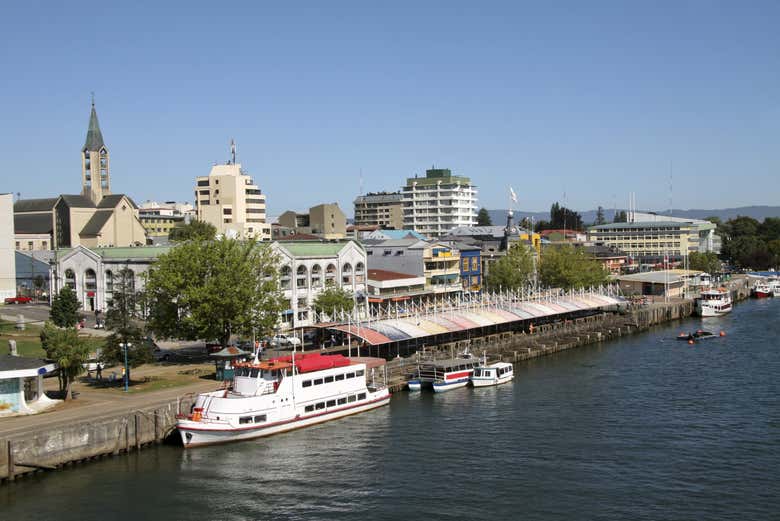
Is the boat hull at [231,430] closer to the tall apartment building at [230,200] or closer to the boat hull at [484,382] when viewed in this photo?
the boat hull at [484,382]

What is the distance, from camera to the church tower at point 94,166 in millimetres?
151750

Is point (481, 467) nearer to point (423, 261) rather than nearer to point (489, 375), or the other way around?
point (489, 375)

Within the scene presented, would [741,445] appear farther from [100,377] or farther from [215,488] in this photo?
[100,377]

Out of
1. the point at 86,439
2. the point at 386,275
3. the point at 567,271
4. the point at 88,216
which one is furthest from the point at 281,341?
the point at 88,216

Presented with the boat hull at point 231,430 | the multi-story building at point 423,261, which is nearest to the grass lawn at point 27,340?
the boat hull at point 231,430

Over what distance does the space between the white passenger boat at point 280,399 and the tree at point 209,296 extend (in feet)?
33.9

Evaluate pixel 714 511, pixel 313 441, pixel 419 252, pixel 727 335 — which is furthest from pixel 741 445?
pixel 419 252

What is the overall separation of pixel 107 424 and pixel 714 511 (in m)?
→ 32.8

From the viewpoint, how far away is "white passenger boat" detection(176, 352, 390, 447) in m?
48.3

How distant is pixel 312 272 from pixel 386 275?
16.8 meters

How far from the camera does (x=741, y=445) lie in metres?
47.2

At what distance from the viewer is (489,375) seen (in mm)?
66000

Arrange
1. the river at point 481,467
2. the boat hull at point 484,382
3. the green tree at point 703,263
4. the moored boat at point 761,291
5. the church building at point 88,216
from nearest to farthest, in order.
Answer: the river at point 481,467, the boat hull at point 484,382, the church building at point 88,216, the moored boat at point 761,291, the green tree at point 703,263

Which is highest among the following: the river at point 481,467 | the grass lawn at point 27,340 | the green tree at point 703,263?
the green tree at point 703,263
